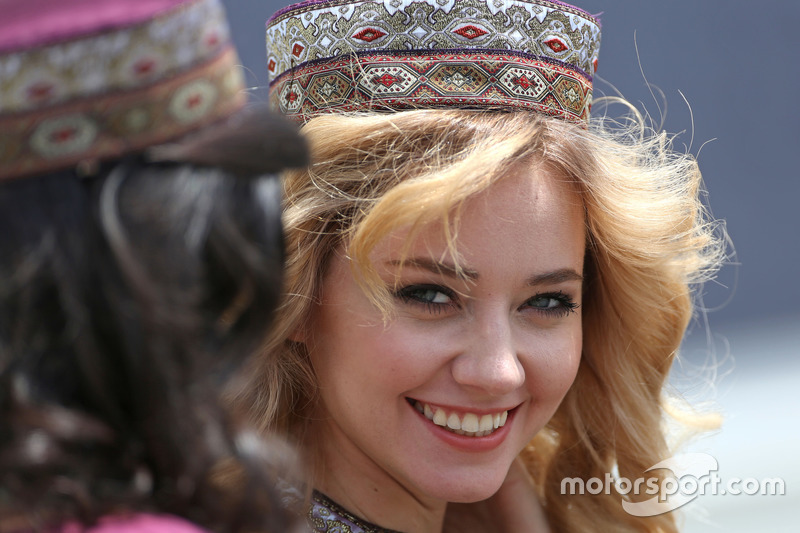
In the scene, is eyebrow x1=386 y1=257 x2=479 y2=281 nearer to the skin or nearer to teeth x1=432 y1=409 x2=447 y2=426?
the skin

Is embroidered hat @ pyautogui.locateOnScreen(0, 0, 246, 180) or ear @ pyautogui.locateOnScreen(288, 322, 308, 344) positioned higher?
embroidered hat @ pyautogui.locateOnScreen(0, 0, 246, 180)

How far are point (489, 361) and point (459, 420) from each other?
0.49 ft

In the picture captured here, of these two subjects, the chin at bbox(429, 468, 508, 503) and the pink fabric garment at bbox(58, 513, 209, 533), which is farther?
the chin at bbox(429, 468, 508, 503)

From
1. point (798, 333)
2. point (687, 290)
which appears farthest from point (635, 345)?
point (798, 333)

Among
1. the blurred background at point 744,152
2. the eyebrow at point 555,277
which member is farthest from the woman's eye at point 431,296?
the blurred background at point 744,152

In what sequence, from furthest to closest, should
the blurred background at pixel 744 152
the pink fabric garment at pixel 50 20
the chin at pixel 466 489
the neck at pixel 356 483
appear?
the blurred background at pixel 744 152, the neck at pixel 356 483, the chin at pixel 466 489, the pink fabric garment at pixel 50 20

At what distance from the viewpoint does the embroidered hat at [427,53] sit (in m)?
1.78

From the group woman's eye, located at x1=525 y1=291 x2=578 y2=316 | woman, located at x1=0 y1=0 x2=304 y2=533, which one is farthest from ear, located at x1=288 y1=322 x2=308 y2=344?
woman, located at x1=0 y1=0 x2=304 y2=533

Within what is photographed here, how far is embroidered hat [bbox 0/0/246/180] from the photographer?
2.52 ft

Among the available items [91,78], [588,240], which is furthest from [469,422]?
[91,78]

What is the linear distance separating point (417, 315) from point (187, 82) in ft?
3.18

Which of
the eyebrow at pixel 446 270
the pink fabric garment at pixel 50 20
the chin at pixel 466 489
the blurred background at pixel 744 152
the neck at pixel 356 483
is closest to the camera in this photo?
the pink fabric garment at pixel 50 20

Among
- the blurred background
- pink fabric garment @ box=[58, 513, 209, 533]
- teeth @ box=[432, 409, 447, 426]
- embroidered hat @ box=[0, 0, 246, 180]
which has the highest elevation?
embroidered hat @ box=[0, 0, 246, 180]

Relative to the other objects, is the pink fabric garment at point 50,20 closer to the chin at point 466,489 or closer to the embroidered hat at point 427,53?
the embroidered hat at point 427,53
